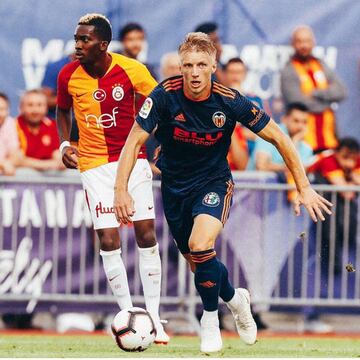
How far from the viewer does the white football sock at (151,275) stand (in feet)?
35.8

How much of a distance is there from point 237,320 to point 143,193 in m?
1.36

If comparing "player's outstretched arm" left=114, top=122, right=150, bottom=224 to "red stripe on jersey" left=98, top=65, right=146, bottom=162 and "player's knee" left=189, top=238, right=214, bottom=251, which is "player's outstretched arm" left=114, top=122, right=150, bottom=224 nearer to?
"player's knee" left=189, top=238, right=214, bottom=251

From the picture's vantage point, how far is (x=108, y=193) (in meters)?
10.9

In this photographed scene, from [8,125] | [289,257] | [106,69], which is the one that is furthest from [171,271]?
[106,69]

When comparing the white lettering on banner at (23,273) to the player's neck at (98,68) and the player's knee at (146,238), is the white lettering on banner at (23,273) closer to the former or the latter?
the player's knee at (146,238)

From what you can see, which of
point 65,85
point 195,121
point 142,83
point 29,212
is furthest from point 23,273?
point 195,121

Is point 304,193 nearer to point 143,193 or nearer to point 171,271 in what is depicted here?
point 143,193

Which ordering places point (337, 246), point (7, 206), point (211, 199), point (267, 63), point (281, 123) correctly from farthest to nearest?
point (267, 63), point (281, 123), point (337, 246), point (7, 206), point (211, 199)

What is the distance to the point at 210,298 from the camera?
972cm

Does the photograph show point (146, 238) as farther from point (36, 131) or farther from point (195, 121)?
point (36, 131)

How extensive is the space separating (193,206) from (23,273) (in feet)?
13.7

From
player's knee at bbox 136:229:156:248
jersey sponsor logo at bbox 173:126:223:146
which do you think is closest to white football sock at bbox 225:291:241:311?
player's knee at bbox 136:229:156:248

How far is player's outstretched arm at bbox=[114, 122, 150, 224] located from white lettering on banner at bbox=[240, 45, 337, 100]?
615 centimetres

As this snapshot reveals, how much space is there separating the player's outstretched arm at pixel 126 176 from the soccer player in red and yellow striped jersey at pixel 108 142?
1400 mm
